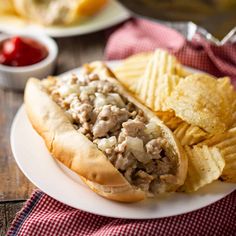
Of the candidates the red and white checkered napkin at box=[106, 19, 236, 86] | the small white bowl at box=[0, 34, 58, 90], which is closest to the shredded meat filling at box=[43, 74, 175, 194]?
the small white bowl at box=[0, 34, 58, 90]

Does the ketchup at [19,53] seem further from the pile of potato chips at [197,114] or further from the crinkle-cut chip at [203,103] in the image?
the crinkle-cut chip at [203,103]

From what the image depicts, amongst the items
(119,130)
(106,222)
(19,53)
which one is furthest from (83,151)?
(19,53)

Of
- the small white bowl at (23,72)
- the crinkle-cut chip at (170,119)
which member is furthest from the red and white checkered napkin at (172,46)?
the crinkle-cut chip at (170,119)

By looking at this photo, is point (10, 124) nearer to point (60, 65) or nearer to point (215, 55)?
point (60, 65)

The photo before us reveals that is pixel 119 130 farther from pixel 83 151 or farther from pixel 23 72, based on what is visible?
pixel 23 72

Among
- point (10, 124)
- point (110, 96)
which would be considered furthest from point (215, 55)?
point (10, 124)
